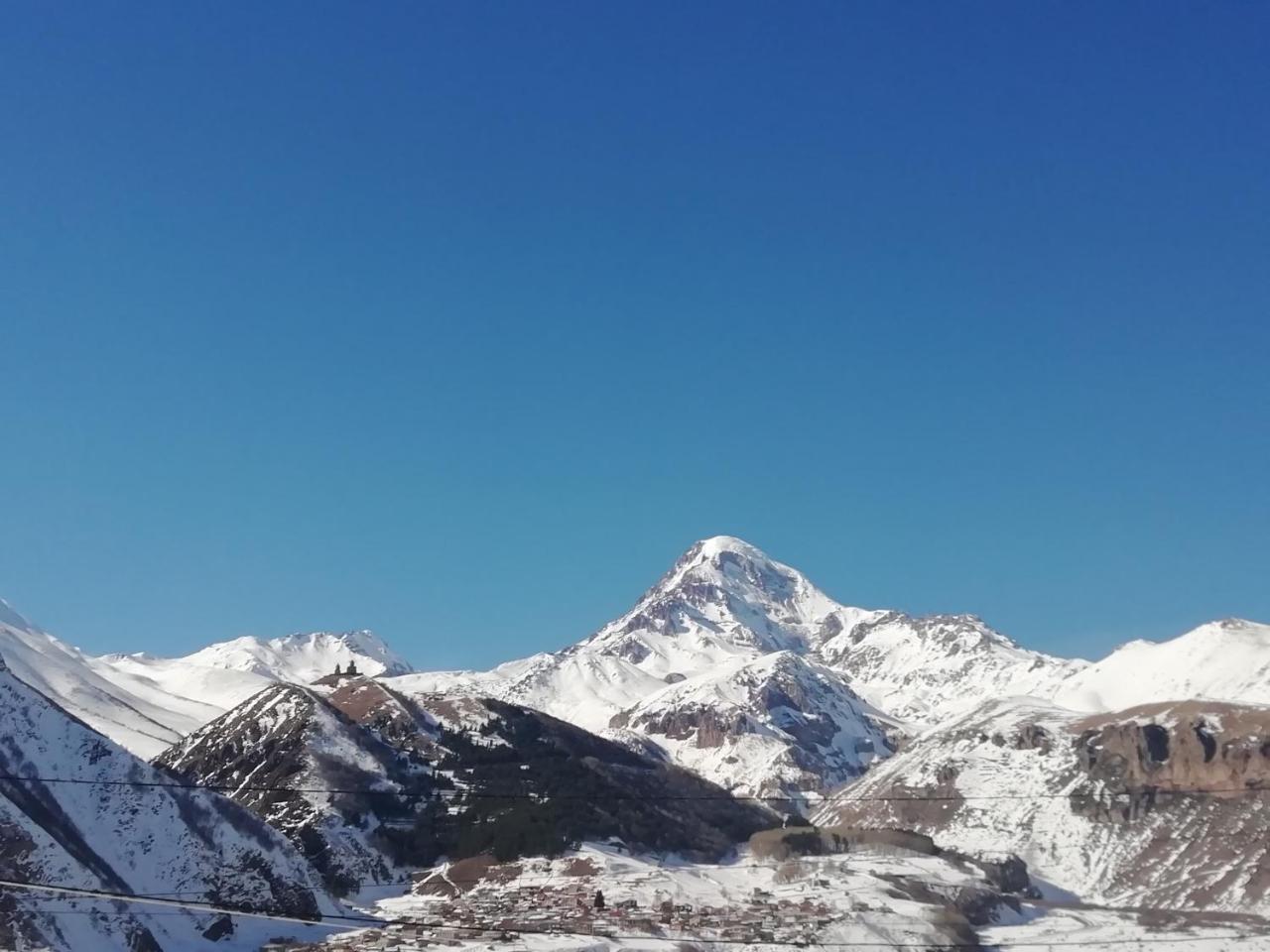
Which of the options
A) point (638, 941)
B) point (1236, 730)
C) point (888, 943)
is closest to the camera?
point (638, 941)

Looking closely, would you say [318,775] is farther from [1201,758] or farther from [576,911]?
[1201,758]

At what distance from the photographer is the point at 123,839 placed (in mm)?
99312

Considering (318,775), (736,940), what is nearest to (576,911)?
(736,940)

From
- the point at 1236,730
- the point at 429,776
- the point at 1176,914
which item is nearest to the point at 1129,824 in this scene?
the point at 1236,730

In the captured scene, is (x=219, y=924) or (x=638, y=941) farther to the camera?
(x=638, y=941)

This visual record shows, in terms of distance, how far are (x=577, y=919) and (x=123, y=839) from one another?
36.7m

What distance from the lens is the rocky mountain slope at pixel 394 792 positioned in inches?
5733

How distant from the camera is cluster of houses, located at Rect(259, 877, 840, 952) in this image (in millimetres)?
95000

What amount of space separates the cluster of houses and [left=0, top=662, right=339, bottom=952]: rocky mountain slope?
7.82 metres

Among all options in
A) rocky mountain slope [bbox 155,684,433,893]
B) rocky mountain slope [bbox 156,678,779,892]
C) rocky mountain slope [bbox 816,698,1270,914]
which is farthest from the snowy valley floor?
rocky mountain slope [bbox 816,698,1270,914]

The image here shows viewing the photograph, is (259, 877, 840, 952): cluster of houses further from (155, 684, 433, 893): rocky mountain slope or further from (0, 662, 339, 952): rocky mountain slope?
(155, 684, 433, 893): rocky mountain slope

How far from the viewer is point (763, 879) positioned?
5802 inches

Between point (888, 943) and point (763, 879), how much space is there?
35.4 metres

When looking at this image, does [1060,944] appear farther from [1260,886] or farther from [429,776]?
[429,776]
